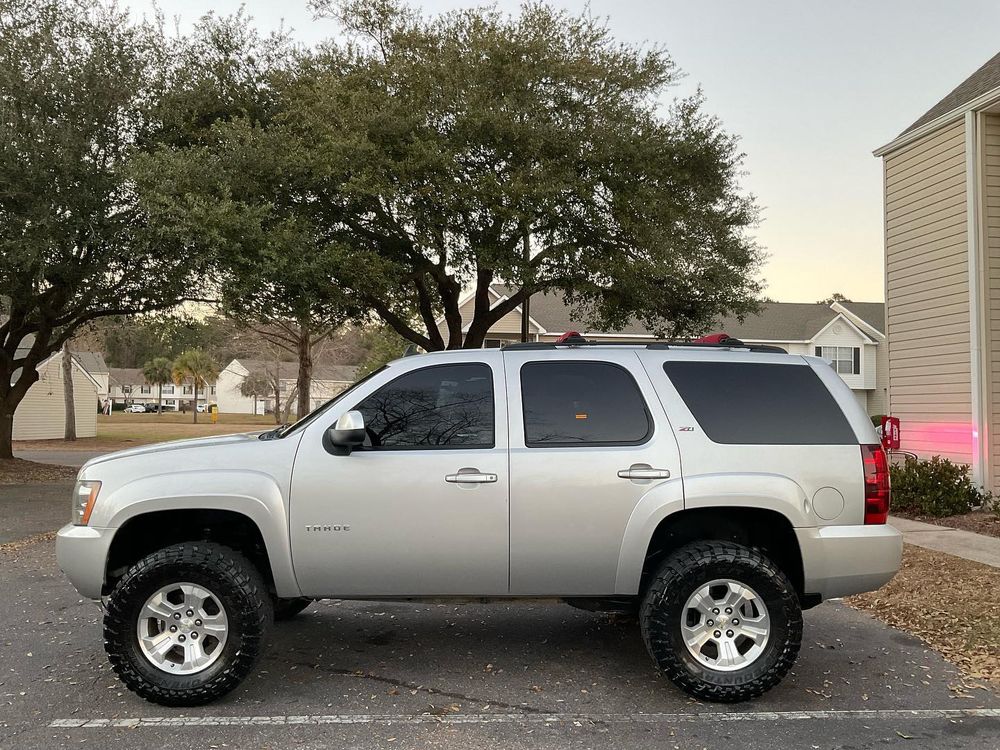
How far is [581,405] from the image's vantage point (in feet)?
16.2

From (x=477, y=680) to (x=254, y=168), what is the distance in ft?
41.8

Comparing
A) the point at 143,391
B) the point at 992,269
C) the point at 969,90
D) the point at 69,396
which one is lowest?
the point at 69,396

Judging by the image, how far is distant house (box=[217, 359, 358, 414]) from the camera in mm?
68306

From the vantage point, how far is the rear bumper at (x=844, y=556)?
4738 mm

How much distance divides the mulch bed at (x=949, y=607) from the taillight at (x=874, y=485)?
1.30 m

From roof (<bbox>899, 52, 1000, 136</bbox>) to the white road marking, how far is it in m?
9.68

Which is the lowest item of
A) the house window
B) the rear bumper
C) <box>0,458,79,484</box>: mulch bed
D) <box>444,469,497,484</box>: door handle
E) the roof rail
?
<box>0,458,79,484</box>: mulch bed

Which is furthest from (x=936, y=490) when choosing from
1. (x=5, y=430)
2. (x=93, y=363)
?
(x=93, y=363)

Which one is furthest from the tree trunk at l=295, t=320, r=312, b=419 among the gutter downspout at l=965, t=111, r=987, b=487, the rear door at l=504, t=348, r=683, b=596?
the rear door at l=504, t=348, r=683, b=596

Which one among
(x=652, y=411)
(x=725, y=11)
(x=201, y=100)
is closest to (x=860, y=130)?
(x=725, y=11)

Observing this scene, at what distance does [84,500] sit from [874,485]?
4.39m

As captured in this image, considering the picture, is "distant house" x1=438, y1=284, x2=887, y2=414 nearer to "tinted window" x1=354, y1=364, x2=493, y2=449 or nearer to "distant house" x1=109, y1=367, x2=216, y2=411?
"tinted window" x1=354, y1=364, x2=493, y2=449

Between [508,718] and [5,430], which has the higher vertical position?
[5,430]

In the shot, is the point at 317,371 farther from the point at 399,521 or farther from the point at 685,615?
the point at 685,615
